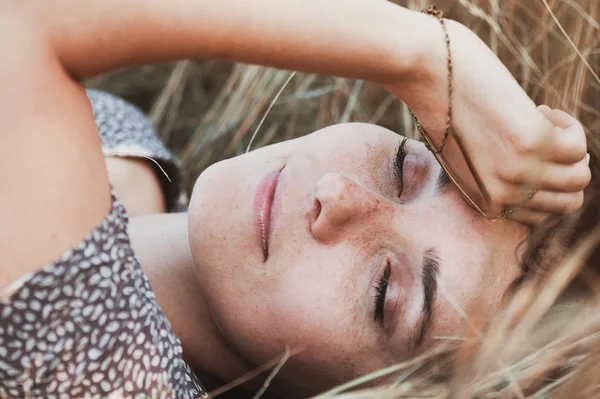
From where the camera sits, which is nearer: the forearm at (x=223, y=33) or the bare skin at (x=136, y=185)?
the forearm at (x=223, y=33)

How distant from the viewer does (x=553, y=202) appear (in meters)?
1.23

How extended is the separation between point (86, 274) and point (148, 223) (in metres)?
0.62

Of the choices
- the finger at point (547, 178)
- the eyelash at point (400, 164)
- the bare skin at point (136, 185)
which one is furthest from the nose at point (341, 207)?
the bare skin at point (136, 185)

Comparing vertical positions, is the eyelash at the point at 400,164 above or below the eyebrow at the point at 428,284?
above

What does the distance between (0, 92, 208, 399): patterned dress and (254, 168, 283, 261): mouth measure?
233 millimetres

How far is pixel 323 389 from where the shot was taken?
1397 mm

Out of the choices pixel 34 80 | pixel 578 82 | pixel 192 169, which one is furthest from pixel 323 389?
pixel 192 169

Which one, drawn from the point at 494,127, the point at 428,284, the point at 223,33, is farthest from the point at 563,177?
the point at 223,33

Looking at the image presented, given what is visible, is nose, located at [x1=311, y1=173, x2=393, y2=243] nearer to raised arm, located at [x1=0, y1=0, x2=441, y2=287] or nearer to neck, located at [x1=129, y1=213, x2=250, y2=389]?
raised arm, located at [x1=0, y1=0, x2=441, y2=287]

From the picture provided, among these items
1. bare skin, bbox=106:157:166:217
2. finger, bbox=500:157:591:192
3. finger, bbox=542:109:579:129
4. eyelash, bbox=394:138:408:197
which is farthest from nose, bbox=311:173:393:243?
bare skin, bbox=106:157:166:217

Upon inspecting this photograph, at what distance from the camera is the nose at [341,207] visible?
47.4 inches

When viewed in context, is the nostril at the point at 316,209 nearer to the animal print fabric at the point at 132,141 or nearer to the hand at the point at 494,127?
the hand at the point at 494,127

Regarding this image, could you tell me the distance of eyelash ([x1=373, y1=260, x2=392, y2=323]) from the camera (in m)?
1.27

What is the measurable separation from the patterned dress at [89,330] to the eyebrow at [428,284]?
466 mm
